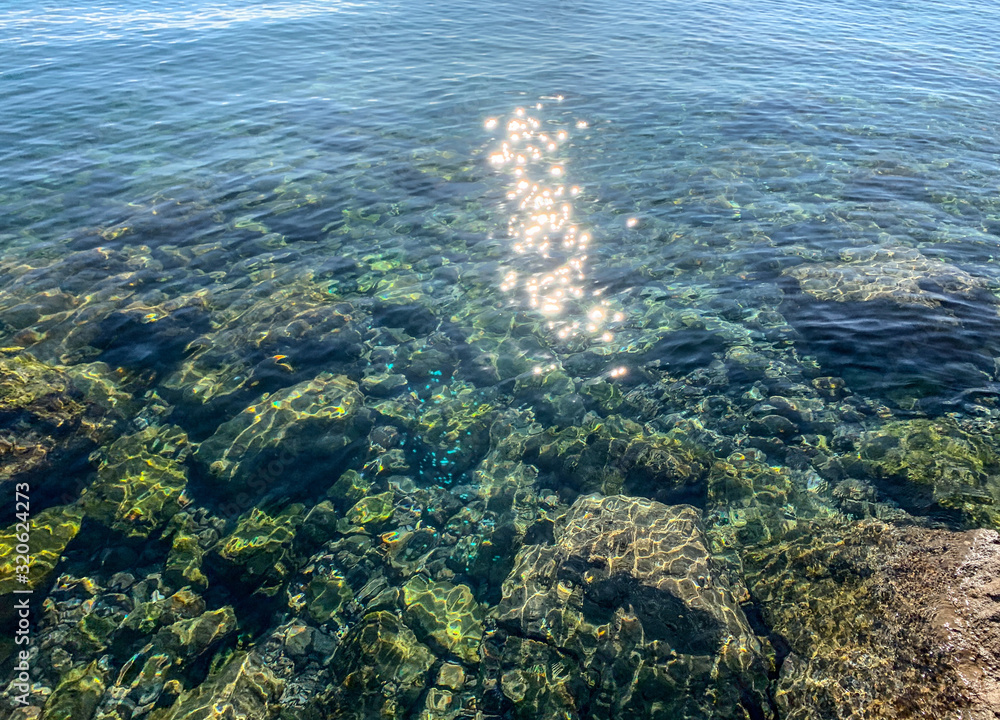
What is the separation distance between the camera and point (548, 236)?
16875 millimetres

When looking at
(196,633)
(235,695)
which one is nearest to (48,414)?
(196,633)

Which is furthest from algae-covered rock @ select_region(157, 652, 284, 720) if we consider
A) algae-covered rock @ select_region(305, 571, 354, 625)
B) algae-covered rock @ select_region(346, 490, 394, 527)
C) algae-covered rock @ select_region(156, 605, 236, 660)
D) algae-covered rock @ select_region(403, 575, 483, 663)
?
algae-covered rock @ select_region(346, 490, 394, 527)

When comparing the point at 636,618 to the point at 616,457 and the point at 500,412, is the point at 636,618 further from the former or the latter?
the point at 500,412

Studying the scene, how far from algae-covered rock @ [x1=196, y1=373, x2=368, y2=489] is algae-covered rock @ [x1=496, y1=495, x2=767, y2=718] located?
4.66 metres

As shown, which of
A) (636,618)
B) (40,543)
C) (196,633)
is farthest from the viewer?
(40,543)

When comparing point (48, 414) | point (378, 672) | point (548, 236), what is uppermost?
point (548, 236)

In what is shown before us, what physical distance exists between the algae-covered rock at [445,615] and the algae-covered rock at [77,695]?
4453 mm

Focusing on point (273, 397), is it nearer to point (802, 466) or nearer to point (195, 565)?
point (195, 565)

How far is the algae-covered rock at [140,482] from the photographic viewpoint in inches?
373

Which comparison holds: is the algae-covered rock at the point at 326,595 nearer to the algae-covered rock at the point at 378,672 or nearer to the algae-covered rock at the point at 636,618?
the algae-covered rock at the point at 378,672

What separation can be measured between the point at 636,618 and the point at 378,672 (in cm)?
397

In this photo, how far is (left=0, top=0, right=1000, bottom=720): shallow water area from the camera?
24.9 feet

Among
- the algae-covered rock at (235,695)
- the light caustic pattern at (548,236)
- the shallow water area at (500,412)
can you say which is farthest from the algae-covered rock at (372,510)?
the light caustic pattern at (548,236)

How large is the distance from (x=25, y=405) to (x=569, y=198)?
16025 mm
